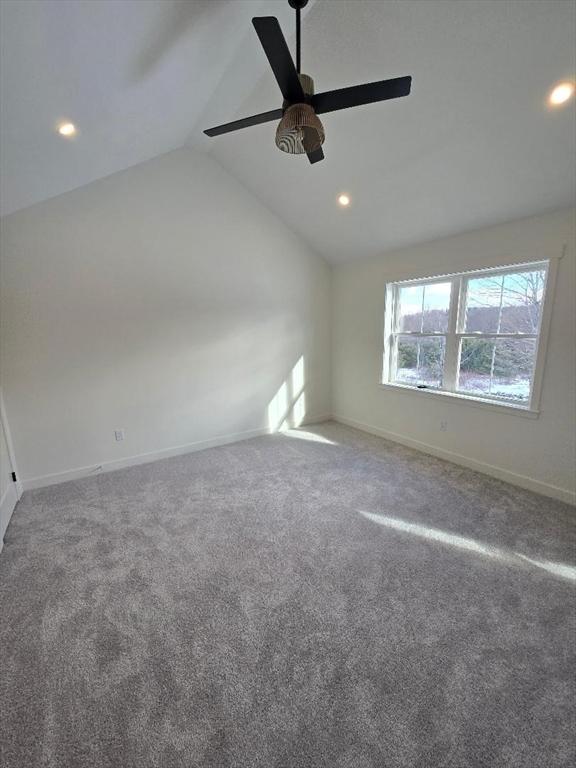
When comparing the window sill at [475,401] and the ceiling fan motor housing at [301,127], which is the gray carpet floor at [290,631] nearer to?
the window sill at [475,401]

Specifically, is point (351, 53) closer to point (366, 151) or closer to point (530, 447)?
point (366, 151)

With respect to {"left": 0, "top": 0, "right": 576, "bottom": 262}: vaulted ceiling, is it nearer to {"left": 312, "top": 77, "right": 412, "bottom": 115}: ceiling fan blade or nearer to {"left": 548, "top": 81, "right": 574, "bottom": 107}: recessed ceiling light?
{"left": 548, "top": 81, "right": 574, "bottom": 107}: recessed ceiling light

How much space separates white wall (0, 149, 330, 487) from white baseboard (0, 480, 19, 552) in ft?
0.81

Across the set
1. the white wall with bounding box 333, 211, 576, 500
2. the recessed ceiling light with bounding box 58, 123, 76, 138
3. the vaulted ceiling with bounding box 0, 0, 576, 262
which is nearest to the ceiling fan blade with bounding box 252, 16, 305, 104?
the vaulted ceiling with bounding box 0, 0, 576, 262

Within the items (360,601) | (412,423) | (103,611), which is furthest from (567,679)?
(412,423)

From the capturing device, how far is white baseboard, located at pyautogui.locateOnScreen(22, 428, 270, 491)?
3063 mm

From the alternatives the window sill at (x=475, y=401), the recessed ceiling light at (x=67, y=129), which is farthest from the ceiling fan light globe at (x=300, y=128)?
the window sill at (x=475, y=401)

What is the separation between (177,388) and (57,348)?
1.19 m

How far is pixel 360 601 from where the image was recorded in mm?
1705

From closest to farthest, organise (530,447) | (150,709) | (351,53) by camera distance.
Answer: (150,709) → (351,53) → (530,447)

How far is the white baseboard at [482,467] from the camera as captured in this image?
2645mm

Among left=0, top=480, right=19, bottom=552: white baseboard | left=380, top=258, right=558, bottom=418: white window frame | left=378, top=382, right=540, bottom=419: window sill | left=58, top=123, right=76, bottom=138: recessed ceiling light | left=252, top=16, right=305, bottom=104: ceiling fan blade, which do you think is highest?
left=58, top=123, right=76, bottom=138: recessed ceiling light

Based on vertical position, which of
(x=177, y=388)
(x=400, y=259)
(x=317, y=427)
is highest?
(x=400, y=259)

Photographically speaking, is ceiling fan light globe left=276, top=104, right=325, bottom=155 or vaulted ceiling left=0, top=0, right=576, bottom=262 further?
vaulted ceiling left=0, top=0, right=576, bottom=262
